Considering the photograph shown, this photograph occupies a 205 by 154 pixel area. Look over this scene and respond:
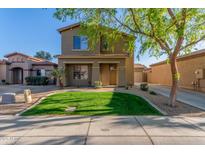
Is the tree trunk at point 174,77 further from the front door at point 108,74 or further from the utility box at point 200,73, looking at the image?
the front door at point 108,74

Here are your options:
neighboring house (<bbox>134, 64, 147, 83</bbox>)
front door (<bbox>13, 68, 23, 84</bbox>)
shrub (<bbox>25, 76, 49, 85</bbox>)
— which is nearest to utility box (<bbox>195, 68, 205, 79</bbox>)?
shrub (<bbox>25, 76, 49, 85</bbox>)

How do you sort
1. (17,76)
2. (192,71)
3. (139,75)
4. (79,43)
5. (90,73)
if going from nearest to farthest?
1. (192,71)
2. (79,43)
3. (90,73)
4. (17,76)
5. (139,75)

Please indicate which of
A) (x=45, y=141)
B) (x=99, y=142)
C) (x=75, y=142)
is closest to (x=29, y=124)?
(x=45, y=141)

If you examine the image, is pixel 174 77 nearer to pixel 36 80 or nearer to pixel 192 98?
pixel 192 98

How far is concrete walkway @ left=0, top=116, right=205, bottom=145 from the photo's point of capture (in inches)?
238

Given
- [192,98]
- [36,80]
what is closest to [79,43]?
[36,80]

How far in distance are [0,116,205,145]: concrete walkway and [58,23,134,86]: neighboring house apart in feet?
44.6

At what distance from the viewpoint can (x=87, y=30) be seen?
13.2 m

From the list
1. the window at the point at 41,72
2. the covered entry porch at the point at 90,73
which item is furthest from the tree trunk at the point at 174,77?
the window at the point at 41,72

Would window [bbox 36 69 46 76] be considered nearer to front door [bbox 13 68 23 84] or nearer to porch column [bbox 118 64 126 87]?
front door [bbox 13 68 23 84]

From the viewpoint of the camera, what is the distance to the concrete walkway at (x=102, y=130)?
6035 millimetres

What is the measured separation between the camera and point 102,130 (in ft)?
23.1

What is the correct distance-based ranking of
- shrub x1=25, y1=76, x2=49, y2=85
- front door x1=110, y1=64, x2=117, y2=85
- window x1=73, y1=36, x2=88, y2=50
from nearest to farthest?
window x1=73, y1=36, x2=88, y2=50 < front door x1=110, y1=64, x2=117, y2=85 < shrub x1=25, y1=76, x2=49, y2=85

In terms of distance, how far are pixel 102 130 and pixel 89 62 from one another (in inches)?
633
